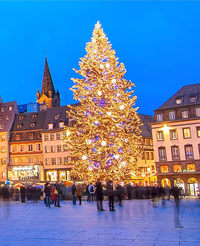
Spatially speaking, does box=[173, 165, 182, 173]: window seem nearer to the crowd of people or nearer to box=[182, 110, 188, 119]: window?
box=[182, 110, 188, 119]: window

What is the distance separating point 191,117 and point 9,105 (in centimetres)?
4098

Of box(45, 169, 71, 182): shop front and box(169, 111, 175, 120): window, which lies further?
box(45, 169, 71, 182): shop front

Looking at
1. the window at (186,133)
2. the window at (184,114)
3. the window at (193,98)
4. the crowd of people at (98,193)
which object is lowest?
the crowd of people at (98,193)

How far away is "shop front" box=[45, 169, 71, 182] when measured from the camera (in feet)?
214

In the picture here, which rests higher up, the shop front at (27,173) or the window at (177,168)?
the shop front at (27,173)

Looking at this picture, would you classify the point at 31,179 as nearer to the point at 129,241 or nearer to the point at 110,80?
the point at 110,80

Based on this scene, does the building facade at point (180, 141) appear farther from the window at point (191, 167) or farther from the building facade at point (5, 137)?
the building facade at point (5, 137)

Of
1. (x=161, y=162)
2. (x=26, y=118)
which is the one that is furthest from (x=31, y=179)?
(x=161, y=162)

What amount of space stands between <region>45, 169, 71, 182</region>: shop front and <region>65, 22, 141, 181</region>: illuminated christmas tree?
3195 cm

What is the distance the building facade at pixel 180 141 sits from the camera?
49938 millimetres

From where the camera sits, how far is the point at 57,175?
66.1 metres

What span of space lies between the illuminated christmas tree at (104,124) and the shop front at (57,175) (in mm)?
31947

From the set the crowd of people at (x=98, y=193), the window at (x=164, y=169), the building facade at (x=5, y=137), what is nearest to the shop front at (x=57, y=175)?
the building facade at (x=5, y=137)

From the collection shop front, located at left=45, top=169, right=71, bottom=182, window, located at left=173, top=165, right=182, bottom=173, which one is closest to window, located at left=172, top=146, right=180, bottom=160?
window, located at left=173, top=165, right=182, bottom=173
